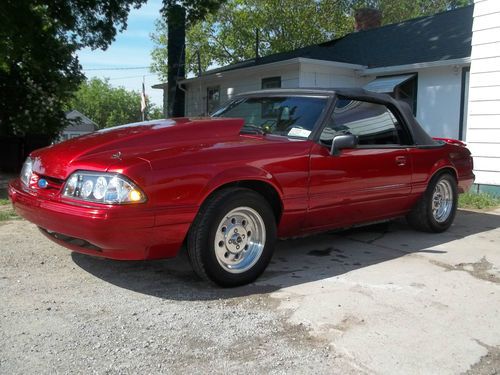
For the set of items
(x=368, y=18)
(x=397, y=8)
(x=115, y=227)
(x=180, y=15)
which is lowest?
(x=115, y=227)

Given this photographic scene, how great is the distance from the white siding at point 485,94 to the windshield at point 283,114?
534 centimetres

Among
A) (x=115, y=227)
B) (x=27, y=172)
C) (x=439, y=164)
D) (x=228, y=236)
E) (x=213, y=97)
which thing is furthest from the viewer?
(x=213, y=97)

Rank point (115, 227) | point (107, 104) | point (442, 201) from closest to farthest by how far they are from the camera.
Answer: point (115, 227) < point (442, 201) < point (107, 104)

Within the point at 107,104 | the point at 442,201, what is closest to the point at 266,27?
the point at 442,201

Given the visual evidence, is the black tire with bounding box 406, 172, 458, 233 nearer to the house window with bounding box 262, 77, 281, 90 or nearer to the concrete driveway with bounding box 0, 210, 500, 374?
the concrete driveway with bounding box 0, 210, 500, 374

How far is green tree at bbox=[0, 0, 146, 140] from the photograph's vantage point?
441 inches

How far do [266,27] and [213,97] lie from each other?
16079 millimetres

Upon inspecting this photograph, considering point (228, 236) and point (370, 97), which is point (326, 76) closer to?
point (370, 97)

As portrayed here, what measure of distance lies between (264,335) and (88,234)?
1337 mm

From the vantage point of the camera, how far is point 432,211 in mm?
6078

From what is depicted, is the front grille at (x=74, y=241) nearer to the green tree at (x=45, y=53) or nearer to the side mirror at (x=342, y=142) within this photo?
the side mirror at (x=342, y=142)

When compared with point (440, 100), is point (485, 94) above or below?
below

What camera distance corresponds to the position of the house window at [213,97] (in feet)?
57.3

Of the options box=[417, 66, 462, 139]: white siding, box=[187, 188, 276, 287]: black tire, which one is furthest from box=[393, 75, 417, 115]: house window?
box=[187, 188, 276, 287]: black tire
